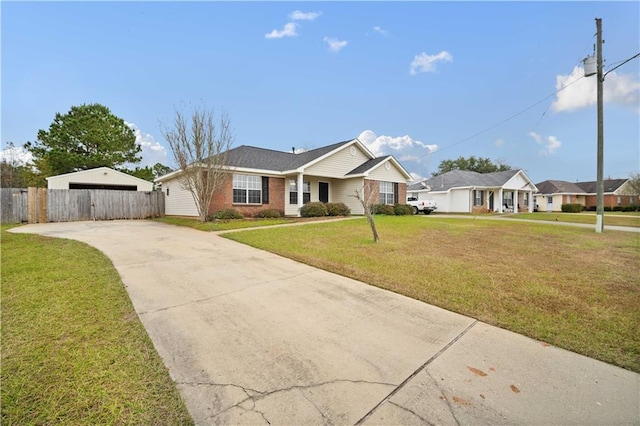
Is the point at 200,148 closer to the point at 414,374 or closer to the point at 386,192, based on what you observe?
the point at 386,192

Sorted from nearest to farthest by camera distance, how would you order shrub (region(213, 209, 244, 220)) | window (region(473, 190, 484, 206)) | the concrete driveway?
the concrete driveway → shrub (region(213, 209, 244, 220)) → window (region(473, 190, 484, 206))

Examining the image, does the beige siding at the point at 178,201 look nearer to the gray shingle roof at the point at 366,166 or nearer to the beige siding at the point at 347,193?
the beige siding at the point at 347,193

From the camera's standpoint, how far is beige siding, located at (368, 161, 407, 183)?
68.5ft

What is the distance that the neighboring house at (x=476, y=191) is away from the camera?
30625 mm

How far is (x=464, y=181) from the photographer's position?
104ft

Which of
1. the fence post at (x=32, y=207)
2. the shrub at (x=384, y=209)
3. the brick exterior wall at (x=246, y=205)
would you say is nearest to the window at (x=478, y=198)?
the shrub at (x=384, y=209)

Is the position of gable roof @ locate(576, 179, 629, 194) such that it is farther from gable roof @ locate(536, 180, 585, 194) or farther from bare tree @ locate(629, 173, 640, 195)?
bare tree @ locate(629, 173, 640, 195)

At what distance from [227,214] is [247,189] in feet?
8.20

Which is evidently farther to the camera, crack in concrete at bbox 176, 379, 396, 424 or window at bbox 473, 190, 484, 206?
window at bbox 473, 190, 484, 206

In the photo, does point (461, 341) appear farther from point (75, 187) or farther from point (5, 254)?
point (75, 187)

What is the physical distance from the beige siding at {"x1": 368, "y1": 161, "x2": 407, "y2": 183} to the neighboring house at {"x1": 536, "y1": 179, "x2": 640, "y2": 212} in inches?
1314

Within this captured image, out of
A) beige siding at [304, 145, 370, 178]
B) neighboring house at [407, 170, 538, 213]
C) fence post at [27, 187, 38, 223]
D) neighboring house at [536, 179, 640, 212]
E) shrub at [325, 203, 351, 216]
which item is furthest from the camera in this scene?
neighboring house at [536, 179, 640, 212]

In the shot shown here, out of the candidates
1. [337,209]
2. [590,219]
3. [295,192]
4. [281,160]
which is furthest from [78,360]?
[590,219]

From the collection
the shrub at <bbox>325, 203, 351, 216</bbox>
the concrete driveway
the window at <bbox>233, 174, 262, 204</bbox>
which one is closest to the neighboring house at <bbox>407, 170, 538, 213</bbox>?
the shrub at <bbox>325, 203, 351, 216</bbox>
